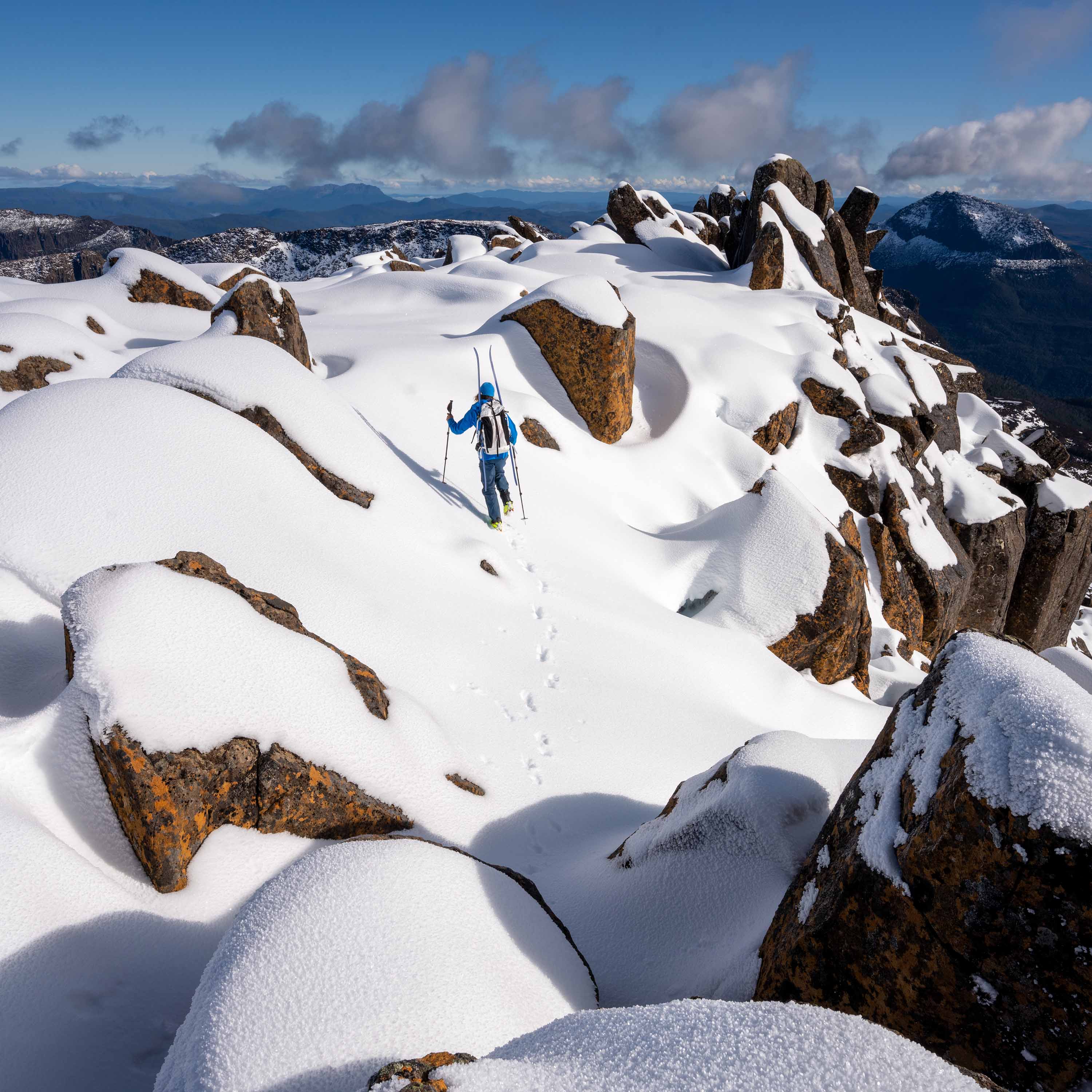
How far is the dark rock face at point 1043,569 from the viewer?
2777 centimetres

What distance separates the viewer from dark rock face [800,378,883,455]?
73.9 feet

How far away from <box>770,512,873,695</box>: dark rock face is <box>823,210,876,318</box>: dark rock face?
27.6 m

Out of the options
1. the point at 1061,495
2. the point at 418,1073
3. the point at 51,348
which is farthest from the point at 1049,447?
the point at 51,348

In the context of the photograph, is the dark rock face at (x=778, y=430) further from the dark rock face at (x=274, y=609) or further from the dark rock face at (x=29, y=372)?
the dark rock face at (x=29, y=372)

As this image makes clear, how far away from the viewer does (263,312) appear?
1590cm

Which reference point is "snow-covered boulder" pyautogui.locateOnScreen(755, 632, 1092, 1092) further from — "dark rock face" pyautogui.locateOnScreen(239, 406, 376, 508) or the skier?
the skier

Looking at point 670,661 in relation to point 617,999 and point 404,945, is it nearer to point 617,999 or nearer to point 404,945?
point 617,999

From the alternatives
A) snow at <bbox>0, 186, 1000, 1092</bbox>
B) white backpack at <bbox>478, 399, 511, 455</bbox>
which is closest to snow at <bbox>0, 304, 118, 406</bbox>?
snow at <bbox>0, 186, 1000, 1092</bbox>

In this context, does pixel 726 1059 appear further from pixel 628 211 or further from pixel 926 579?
pixel 628 211

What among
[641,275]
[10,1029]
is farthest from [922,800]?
[641,275]

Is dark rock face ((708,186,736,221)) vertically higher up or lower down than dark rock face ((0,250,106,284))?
higher up

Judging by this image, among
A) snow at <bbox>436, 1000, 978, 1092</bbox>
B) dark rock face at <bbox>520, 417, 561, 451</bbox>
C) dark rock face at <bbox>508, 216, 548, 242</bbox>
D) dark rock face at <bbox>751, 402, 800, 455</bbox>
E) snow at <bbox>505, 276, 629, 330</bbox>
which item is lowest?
snow at <bbox>436, 1000, 978, 1092</bbox>

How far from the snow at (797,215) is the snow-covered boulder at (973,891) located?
36.0 metres

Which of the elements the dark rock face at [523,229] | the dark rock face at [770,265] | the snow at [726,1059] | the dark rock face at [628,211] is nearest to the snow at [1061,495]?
the dark rock face at [770,265]
